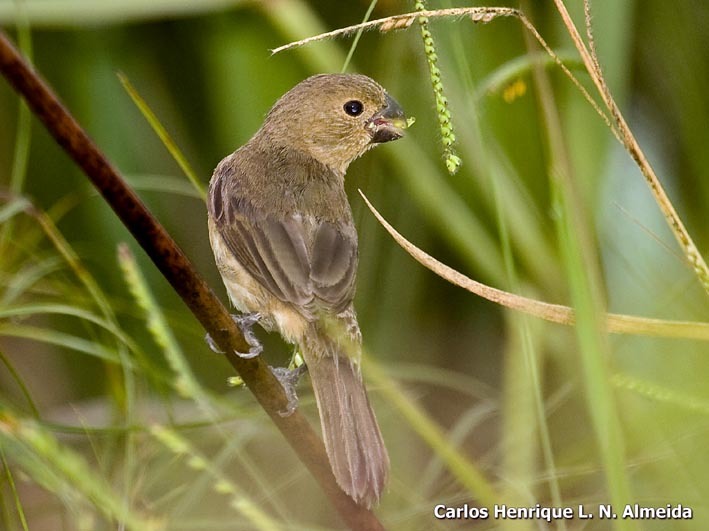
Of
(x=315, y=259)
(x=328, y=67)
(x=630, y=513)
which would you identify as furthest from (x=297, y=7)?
(x=630, y=513)

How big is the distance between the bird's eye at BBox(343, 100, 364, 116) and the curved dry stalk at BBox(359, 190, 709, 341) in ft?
2.72

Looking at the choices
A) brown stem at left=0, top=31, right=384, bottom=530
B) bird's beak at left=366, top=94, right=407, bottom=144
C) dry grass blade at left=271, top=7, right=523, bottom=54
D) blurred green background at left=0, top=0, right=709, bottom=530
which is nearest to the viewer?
brown stem at left=0, top=31, right=384, bottom=530

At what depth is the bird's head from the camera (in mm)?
2543

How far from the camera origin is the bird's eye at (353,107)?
8.39 feet

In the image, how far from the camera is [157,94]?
3961 mm

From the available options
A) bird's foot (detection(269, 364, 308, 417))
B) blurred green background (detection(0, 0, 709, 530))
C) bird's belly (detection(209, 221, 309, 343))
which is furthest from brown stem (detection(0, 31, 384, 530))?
bird's belly (detection(209, 221, 309, 343))

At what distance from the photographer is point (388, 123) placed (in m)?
2.54

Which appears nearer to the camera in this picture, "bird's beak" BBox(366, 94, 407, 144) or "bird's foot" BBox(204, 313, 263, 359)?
"bird's foot" BBox(204, 313, 263, 359)

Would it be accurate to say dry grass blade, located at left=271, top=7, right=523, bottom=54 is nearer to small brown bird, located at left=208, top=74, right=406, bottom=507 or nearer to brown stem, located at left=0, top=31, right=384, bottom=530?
brown stem, located at left=0, top=31, right=384, bottom=530

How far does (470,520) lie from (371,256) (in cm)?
121

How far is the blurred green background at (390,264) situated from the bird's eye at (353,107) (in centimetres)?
23

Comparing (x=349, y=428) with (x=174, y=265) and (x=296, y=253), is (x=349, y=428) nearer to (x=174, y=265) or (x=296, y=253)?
(x=296, y=253)

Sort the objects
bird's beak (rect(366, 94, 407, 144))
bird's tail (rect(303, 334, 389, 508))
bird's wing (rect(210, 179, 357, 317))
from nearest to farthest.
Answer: bird's tail (rect(303, 334, 389, 508)) → bird's wing (rect(210, 179, 357, 317)) → bird's beak (rect(366, 94, 407, 144))

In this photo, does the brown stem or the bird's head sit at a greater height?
the bird's head
